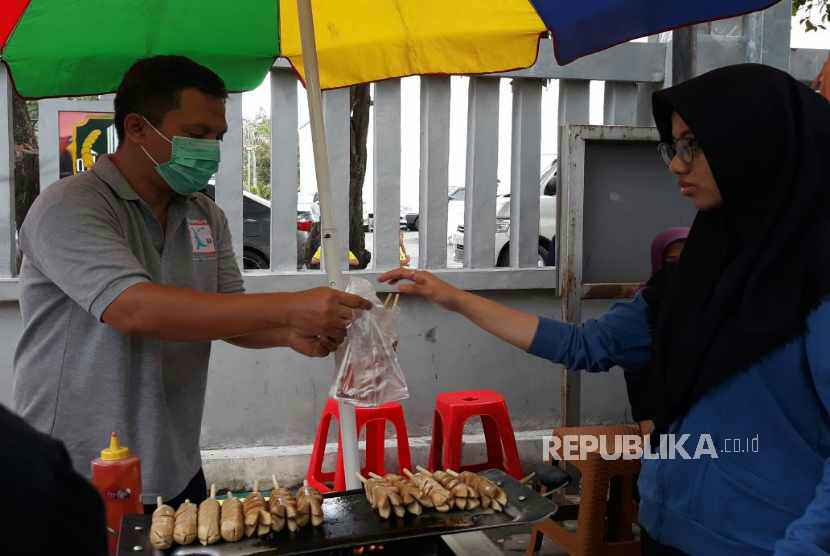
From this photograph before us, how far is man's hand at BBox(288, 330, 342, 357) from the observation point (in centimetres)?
234

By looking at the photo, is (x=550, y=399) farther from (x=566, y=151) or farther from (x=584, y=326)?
(x=584, y=326)

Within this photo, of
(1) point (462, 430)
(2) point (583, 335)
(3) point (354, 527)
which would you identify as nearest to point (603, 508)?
(1) point (462, 430)

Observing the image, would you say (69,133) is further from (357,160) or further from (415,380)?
(415,380)

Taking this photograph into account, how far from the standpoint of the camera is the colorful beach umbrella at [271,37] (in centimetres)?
280

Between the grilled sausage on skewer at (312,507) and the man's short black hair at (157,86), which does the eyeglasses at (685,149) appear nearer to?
the grilled sausage on skewer at (312,507)

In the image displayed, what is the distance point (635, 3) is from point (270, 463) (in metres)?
3.51

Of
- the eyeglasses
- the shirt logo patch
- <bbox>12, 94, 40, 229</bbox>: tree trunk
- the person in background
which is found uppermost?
<bbox>12, 94, 40, 229</bbox>: tree trunk

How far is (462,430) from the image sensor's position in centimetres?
447

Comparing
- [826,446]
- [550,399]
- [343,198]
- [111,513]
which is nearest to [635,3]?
[826,446]

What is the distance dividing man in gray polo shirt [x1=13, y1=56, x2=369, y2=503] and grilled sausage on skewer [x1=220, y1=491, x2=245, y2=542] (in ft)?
1.26

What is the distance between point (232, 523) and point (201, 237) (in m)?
0.98

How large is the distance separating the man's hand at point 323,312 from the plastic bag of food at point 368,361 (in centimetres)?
6

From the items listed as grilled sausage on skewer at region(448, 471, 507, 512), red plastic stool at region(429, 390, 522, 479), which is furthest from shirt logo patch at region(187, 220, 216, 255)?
red plastic stool at region(429, 390, 522, 479)

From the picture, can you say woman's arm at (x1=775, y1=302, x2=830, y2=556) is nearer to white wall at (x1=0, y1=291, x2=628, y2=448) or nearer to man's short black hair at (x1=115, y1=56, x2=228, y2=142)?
man's short black hair at (x1=115, y1=56, x2=228, y2=142)
